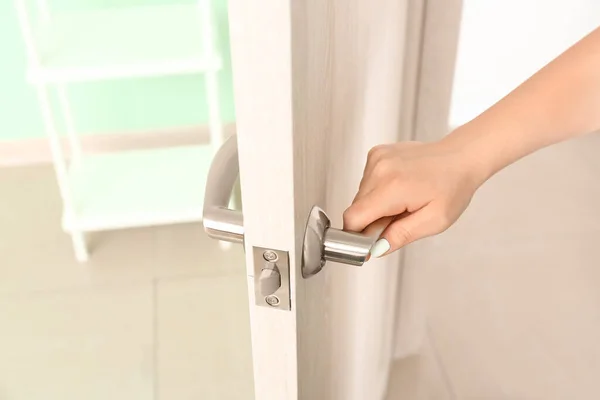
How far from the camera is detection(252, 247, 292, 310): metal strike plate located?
44cm

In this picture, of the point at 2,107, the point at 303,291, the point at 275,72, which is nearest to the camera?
the point at 275,72

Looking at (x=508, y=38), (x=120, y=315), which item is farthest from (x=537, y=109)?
(x=508, y=38)

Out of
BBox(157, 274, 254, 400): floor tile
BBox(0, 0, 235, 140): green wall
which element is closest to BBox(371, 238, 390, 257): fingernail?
BBox(157, 274, 254, 400): floor tile

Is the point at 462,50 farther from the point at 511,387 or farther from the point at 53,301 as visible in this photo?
the point at 53,301

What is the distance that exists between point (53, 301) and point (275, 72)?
137cm

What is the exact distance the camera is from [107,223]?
5.24 ft

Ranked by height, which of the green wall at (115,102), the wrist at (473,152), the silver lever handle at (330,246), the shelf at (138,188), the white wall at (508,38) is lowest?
the shelf at (138,188)

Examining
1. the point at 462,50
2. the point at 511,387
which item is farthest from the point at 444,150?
the point at 462,50

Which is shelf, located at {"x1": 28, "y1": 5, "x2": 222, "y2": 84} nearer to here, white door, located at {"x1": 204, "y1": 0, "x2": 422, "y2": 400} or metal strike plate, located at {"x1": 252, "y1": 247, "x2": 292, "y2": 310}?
white door, located at {"x1": 204, "y1": 0, "x2": 422, "y2": 400}

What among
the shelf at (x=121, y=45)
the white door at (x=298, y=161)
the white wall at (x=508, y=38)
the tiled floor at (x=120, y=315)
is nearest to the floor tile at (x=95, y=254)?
the tiled floor at (x=120, y=315)

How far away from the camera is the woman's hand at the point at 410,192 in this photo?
0.50m

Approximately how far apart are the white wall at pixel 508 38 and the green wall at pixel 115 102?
672 millimetres

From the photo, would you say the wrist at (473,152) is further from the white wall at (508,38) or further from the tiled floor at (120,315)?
the white wall at (508,38)

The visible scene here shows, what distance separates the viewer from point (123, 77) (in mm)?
1483
